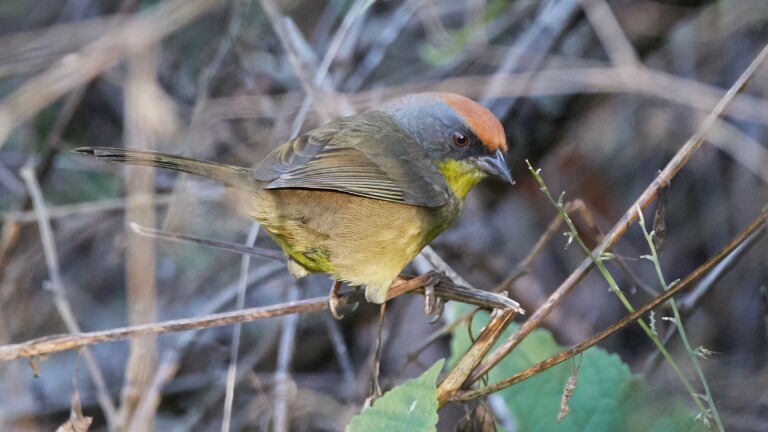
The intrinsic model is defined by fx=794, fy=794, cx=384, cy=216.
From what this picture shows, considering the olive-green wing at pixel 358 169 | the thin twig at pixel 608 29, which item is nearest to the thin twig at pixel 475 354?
the olive-green wing at pixel 358 169

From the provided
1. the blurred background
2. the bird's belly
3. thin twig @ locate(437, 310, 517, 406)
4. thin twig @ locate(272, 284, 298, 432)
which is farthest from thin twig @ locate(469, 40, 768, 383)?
the blurred background

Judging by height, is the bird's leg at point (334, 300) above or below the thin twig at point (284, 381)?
above

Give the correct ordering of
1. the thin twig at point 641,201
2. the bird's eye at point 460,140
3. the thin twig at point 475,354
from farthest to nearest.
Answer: the bird's eye at point 460,140
the thin twig at point 475,354
the thin twig at point 641,201

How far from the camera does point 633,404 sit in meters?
2.48

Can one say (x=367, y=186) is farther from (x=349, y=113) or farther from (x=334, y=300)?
(x=349, y=113)

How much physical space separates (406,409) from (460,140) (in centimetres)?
158

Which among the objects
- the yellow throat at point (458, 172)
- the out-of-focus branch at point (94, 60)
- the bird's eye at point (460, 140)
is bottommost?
the yellow throat at point (458, 172)

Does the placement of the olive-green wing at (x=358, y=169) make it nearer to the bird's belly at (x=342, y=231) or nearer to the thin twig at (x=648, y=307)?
the bird's belly at (x=342, y=231)

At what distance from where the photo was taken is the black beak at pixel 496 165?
3209 millimetres

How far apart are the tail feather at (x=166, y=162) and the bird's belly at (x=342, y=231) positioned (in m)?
0.13

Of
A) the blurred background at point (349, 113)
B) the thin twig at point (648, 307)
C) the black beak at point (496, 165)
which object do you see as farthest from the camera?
the blurred background at point (349, 113)

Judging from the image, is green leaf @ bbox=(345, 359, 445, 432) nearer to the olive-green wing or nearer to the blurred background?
the olive-green wing

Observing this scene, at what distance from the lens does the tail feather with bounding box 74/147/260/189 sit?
7.75 feet

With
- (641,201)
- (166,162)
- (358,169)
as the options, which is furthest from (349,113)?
(641,201)
